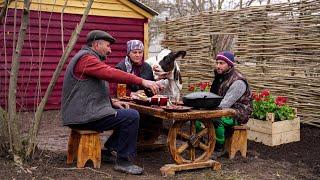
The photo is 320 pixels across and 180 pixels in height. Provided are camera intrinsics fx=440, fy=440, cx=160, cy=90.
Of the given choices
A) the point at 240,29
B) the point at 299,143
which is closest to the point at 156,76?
the point at 299,143

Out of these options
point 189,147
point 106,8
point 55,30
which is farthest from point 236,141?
point 106,8

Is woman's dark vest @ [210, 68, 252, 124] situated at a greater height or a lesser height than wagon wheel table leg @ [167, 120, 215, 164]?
greater

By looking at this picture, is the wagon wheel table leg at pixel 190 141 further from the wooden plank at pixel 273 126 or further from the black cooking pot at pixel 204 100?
the wooden plank at pixel 273 126

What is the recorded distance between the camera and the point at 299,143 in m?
6.80

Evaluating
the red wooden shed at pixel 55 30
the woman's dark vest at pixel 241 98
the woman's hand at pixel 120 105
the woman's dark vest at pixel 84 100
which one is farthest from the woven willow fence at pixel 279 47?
the woman's dark vest at pixel 84 100

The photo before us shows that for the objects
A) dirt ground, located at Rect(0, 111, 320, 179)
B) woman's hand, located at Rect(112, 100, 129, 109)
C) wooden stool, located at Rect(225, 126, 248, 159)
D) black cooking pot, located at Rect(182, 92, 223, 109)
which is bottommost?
dirt ground, located at Rect(0, 111, 320, 179)

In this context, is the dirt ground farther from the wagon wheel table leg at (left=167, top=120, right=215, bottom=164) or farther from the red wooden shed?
the red wooden shed

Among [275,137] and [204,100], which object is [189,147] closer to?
[204,100]

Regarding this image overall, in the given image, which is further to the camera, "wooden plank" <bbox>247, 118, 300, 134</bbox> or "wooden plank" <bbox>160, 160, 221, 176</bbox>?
"wooden plank" <bbox>247, 118, 300, 134</bbox>

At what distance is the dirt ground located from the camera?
15.0 feet

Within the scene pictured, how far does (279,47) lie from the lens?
27.3ft

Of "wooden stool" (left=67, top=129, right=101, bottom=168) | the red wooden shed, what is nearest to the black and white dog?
"wooden stool" (left=67, top=129, right=101, bottom=168)

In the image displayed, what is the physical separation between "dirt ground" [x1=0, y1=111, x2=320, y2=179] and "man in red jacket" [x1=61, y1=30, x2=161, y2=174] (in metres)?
0.36

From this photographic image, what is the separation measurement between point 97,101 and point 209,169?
1526 millimetres
